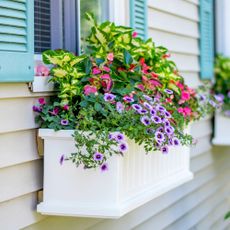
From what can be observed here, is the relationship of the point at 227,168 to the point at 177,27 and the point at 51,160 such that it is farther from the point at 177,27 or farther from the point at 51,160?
the point at 51,160

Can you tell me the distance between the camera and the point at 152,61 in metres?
3.03

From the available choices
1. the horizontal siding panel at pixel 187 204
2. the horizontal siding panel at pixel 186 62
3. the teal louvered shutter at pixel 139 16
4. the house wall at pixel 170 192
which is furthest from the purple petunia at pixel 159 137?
the horizontal siding panel at pixel 186 62

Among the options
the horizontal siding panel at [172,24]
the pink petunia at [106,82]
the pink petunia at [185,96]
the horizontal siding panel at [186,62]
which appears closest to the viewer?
the pink petunia at [106,82]

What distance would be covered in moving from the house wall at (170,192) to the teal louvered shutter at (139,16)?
0.65 ft

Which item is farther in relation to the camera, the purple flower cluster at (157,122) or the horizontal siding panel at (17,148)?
the purple flower cluster at (157,122)

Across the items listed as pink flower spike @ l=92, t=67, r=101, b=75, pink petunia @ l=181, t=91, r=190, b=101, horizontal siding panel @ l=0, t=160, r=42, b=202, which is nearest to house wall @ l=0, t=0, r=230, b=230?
horizontal siding panel @ l=0, t=160, r=42, b=202

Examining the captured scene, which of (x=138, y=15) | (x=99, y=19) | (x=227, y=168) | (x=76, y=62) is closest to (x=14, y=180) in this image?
(x=76, y=62)

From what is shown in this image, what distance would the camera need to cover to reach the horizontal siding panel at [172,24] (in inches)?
146

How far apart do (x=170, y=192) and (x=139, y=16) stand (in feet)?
4.18

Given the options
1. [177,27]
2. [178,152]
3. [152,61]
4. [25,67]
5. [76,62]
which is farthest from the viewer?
[177,27]

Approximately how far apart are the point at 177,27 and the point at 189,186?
1172mm

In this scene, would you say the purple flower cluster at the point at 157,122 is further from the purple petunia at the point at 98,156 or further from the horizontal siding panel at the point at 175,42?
Answer: the horizontal siding panel at the point at 175,42

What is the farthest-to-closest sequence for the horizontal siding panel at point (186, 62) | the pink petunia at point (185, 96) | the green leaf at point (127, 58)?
1. the horizontal siding panel at point (186, 62)
2. the pink petunia at point (185, 96)
3. the green leaf at point (127, 58)

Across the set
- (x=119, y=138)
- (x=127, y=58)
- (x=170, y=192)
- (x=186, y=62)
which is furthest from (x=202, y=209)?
(x=119, y=138)
